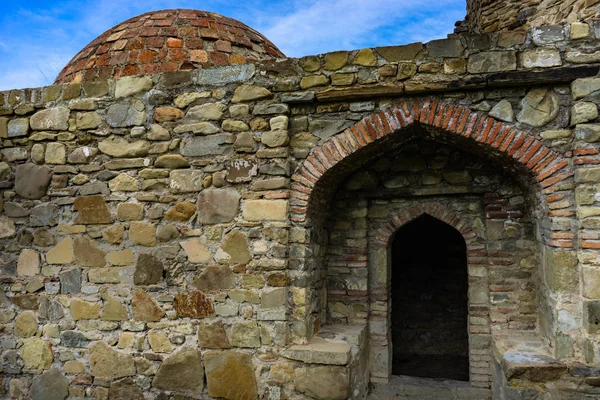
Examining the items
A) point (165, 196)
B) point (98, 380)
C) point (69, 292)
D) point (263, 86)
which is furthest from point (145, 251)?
point (263, 86)

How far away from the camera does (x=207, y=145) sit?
13.1 ft

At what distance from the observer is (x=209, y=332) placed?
12.7ft

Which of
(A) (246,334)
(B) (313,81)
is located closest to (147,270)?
(A) (246,334)

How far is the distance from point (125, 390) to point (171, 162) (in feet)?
6.84

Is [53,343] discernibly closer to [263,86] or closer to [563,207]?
→ [263,86]

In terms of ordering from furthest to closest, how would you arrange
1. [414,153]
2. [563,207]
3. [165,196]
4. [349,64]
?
[414,153]
[165,196]
[349,64]
[563,207]

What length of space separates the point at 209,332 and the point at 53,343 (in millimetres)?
1569

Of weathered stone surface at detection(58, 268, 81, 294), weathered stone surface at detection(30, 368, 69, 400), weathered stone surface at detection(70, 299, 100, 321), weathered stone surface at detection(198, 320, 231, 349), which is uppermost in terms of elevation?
weathered stone surface at detection(58, 268, 81, 294)

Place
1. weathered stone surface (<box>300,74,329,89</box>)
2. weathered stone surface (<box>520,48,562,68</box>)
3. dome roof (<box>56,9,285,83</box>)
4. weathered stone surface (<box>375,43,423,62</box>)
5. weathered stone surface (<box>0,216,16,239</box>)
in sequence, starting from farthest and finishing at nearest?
dome roof (<box>56,9,285,83</box>)
weathered stone surface (<box>0,216,16,239</box>)
weathered stone surface (<box>300,74,329,89</box>)
weathered stone surface (<box>375,43,423,62</box>)
weathered stone surface (<box>520,48,562,68</box>)

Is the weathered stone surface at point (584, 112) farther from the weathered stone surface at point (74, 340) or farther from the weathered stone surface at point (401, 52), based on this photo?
the weathered stone surface at point (74, 340)

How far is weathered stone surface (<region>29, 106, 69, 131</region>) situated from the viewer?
4293 mm

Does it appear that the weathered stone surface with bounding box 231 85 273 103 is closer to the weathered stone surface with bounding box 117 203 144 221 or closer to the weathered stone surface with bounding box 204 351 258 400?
the weathered stone surface with bounding box 117 203 144 221

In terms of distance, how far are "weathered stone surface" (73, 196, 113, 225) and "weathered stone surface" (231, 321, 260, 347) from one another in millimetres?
1555

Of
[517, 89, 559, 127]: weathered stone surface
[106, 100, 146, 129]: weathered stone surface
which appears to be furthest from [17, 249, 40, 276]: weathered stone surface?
[517, 89, 559, 127]: weathered stone surface
